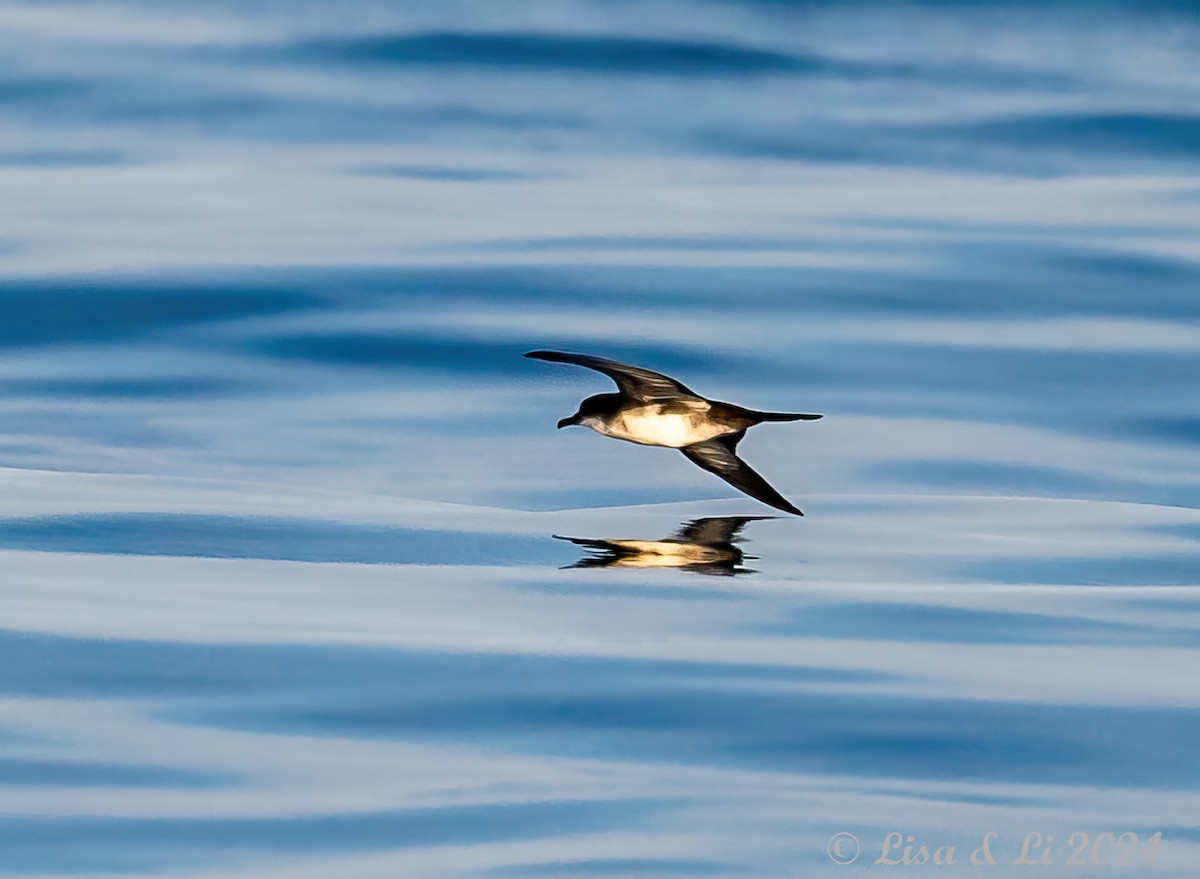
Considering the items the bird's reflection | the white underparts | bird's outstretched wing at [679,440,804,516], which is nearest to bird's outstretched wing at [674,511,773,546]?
the bird's reflection

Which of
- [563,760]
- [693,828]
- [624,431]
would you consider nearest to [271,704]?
[563,760]

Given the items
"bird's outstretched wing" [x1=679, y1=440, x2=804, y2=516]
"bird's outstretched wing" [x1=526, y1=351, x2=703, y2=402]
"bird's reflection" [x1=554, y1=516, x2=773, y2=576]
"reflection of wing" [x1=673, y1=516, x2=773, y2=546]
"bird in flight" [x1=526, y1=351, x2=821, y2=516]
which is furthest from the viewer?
"bird's outstretched wing" [x1=679, y1=440, x2=804, y2=516]

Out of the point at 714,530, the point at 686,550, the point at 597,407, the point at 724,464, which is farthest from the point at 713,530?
the point at 597,407

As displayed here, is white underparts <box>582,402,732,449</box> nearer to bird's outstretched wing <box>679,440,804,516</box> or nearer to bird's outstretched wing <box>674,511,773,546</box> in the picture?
bird's outstretched wing <box>679,440,804,516</box>

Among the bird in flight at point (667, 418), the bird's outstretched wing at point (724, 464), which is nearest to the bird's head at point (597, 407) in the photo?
the bird in flight at point (667, 418)

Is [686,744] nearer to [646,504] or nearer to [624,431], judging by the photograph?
[624,431]

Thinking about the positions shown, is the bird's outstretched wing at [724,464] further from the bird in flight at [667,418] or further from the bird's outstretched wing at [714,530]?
the bird's outstretched wing at [714,530]

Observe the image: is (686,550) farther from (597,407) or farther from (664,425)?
(597,407)
